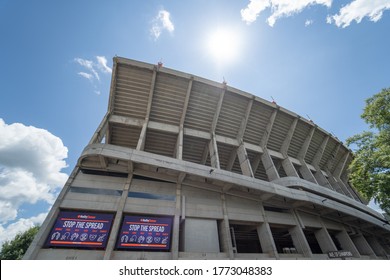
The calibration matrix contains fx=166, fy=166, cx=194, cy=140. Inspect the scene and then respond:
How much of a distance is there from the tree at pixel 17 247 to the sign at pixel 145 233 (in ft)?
114

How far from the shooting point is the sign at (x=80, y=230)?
33.9 ft

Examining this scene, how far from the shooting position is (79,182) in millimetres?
12727

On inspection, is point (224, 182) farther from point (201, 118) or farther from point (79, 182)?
point (79, 182)

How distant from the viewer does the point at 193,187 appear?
1471 centimetres

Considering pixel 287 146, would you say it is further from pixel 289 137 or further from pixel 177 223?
pixel 177 223

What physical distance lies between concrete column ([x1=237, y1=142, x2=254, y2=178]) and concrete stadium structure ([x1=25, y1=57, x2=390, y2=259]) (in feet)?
0.45

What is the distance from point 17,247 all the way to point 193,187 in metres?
39.8

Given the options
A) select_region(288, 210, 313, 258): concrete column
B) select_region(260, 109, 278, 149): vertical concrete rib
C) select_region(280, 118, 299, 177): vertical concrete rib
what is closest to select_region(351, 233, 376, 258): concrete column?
select_region(288, 210, 313, 258): concrete column

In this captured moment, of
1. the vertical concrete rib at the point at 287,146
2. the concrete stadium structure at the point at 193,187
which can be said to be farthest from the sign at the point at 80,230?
the vertical concrete rib at the point at 287,146

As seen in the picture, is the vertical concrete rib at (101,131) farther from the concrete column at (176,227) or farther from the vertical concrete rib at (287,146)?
the vertical concrete rib at (287,146)

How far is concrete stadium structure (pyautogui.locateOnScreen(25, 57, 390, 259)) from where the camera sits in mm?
11234

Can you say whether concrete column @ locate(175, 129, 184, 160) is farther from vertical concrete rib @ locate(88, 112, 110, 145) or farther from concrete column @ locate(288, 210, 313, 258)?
concrete column @ locate(288, 210, 313, 258)

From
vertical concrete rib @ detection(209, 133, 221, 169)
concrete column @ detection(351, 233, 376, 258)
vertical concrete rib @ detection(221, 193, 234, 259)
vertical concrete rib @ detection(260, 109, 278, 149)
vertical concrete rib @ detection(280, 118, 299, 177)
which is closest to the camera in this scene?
vertical concrete rib @ detection(221, 193, 234, 259)

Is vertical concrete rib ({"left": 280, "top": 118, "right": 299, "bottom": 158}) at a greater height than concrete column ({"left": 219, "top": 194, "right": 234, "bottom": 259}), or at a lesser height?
greater
